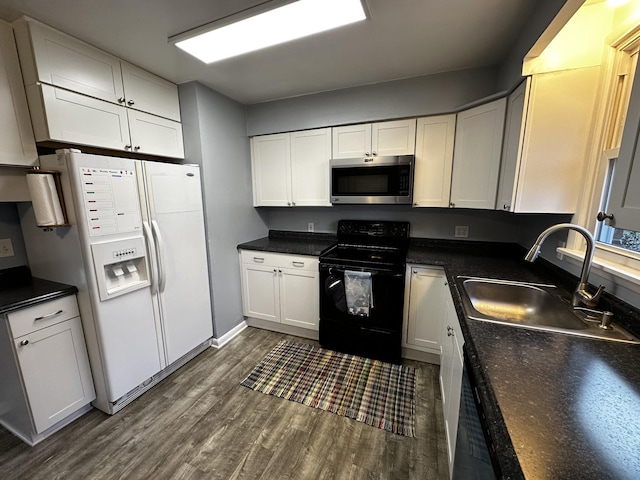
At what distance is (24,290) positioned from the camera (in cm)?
160

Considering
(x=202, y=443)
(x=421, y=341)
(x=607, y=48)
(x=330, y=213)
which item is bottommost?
(x=202, y=443)

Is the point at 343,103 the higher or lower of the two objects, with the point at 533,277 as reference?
higher

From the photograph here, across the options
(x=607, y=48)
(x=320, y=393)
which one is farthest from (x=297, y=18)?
(x=320, y=393)

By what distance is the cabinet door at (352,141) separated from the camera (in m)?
2.42

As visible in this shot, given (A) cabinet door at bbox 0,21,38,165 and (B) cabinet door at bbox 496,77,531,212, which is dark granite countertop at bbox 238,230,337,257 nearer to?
(B) cabinet door at bbox 496,77,531,212

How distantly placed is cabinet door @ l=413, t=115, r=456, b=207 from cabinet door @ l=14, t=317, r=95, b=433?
2793 mm

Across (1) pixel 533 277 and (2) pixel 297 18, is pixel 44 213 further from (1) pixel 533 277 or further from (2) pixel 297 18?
(1) pixel 533 277

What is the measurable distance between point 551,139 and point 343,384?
213 centimetres

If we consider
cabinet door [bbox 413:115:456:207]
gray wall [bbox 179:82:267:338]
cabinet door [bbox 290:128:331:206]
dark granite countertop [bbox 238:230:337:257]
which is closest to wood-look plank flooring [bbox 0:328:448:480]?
gray wall [bbox 179:82:267:338]

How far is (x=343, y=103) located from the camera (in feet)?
7.96

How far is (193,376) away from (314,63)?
2.70 meters

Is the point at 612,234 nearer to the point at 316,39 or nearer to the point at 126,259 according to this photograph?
the point at 316,39

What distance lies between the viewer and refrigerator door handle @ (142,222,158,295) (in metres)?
1.86

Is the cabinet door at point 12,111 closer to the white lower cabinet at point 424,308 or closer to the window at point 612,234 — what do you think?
the white lower cabinet at point 424,308
